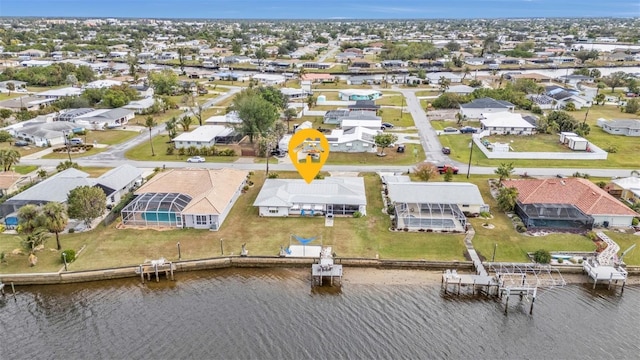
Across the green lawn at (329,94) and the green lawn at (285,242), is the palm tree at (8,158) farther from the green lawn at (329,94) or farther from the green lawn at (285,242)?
the green lawn at (329,94)

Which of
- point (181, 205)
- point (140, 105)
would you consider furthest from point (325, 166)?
point (140, 105)

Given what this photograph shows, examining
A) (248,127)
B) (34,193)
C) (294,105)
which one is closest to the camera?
(34,193)

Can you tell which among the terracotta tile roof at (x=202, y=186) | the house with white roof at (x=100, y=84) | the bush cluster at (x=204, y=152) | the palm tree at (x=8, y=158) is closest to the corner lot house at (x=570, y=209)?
the terracotta tile roof at (x=202, y=186)

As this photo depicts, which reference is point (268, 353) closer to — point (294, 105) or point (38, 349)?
point (38, 349)

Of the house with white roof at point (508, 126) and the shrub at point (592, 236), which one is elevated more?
the house with white roof at point (508, 126)

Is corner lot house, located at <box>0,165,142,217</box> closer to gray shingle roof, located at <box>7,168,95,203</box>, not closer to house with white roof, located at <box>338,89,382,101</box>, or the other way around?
gray shingle roof, located at <box>7,168,95,203</box>

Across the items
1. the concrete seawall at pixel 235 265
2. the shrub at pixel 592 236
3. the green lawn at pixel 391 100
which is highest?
the green lawn at pixel 391 100

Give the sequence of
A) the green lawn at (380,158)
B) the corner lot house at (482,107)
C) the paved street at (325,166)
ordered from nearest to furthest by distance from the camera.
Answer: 1. the paved street at (325,166)
2. the green lawn at (380,158)
3. the corner lot house at (482,107)

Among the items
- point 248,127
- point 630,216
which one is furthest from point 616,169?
point 248,127
